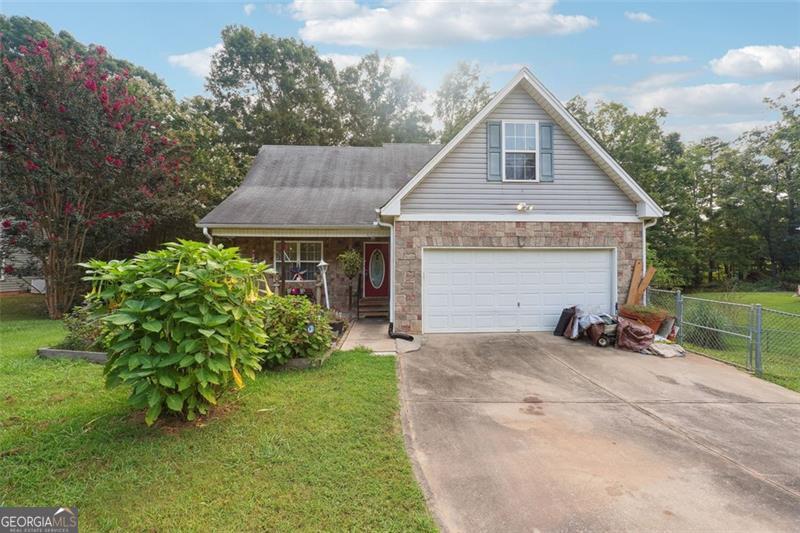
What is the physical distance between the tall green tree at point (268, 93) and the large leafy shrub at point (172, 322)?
22902 mm

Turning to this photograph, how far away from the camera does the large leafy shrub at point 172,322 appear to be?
130 inches

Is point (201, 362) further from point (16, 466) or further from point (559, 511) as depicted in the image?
point (559, 511)

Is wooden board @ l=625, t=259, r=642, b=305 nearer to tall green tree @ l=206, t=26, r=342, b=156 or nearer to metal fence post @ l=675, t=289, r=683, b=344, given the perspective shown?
metal fence post @ l=675, t=289, r=683, b=344

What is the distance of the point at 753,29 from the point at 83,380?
16.1 m

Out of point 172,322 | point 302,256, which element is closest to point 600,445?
point 172,322

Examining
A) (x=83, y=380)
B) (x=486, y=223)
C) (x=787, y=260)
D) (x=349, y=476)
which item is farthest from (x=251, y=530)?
(x=787, y=260)

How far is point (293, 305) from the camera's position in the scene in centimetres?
601

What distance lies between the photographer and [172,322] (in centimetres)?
341

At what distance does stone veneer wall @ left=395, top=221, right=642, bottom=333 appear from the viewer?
8.30 m

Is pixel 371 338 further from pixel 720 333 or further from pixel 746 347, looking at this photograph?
pixel 720 333

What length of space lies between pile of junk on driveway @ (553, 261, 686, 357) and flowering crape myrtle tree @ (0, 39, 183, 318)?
13145 millimetres

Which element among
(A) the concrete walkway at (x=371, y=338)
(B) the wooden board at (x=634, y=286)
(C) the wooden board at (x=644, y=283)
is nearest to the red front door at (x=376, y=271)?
(A) the concrete walkway at (x=371, y=338)

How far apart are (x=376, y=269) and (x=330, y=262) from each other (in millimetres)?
1473

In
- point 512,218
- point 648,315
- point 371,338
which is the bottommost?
point 371,338
